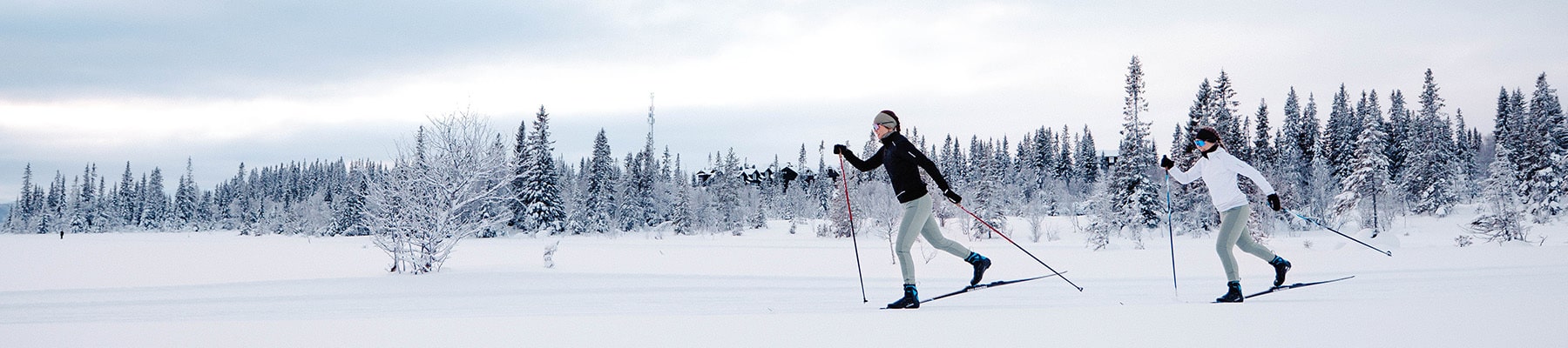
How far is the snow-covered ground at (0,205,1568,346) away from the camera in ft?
13.3

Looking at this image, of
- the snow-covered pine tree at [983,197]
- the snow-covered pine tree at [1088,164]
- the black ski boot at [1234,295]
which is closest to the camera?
the black ski boot at [1234,295]

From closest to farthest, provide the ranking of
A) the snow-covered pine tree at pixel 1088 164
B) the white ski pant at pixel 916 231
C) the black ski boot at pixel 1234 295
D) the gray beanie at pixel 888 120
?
the white ski pant at pixel 916 231 < the gray beanie at pixel 888 120 < the black ski boot at pixel 1234 295 < the snow-covered pine tree at pixel 1088 164

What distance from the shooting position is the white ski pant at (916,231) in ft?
20.7

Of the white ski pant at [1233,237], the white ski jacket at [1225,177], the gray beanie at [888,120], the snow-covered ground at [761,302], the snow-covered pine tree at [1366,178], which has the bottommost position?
the snow-covered ground at [761,302]

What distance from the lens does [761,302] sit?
9305mm

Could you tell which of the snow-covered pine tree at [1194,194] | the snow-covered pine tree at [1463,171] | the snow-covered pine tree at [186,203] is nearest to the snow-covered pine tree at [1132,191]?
the snow-covered pine tree at [1194,194]

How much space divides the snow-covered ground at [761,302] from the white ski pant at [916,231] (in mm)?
621

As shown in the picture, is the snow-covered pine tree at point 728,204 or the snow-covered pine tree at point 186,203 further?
the snow-covered pine tree at point 186,203

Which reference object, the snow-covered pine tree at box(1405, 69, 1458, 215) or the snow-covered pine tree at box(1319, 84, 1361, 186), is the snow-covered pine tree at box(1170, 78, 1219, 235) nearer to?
the snow-covered pine tree at box(1319, 84, 1361, 186)

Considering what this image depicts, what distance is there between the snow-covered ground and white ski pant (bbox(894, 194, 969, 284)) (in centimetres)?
62

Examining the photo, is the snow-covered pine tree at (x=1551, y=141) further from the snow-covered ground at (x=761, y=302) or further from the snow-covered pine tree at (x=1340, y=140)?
the snow-covered ground at (x=761, y=302)

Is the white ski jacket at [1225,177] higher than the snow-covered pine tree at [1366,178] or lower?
lower

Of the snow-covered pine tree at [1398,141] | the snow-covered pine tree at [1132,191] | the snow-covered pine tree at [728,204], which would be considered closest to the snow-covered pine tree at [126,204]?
the snow-covered pine tree at [728,204]

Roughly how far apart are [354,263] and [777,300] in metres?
13.9
